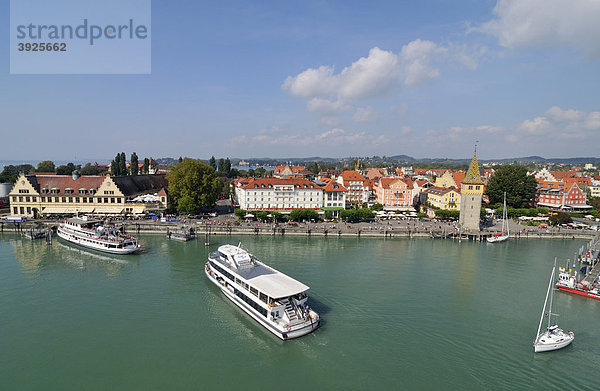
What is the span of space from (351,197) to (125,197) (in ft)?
138

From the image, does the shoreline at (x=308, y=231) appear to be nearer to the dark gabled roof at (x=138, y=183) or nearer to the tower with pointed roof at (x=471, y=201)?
the tower with pointed roof at (x=471, y=201)

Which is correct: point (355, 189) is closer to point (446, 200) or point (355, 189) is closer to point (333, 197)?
point (333, 197)

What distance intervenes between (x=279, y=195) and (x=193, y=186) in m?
14.6

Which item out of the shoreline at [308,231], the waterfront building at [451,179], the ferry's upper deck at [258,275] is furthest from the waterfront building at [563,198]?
the ferry's upper deck at [258,275]

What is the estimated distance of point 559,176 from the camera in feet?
328

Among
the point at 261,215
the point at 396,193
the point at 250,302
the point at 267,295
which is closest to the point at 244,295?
the point at 250,302

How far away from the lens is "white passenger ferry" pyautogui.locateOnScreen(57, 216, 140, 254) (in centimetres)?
3931

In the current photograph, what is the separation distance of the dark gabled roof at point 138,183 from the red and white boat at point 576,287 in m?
58.3

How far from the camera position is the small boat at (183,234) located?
46394 mm

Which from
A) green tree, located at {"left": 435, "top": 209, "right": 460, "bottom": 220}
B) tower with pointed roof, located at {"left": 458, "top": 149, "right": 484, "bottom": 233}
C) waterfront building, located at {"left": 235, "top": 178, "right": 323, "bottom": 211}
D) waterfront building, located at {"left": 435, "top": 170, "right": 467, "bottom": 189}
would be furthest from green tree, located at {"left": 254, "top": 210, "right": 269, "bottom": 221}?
waterfront building, located at {"left": 435, "top": 170, "right": 467, "bottom": 189}

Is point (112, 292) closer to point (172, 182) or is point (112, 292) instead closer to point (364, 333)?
point (364, 333)

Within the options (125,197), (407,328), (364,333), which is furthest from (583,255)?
(125,197)

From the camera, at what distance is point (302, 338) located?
21.5m

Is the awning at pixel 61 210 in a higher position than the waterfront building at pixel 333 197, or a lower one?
lower
